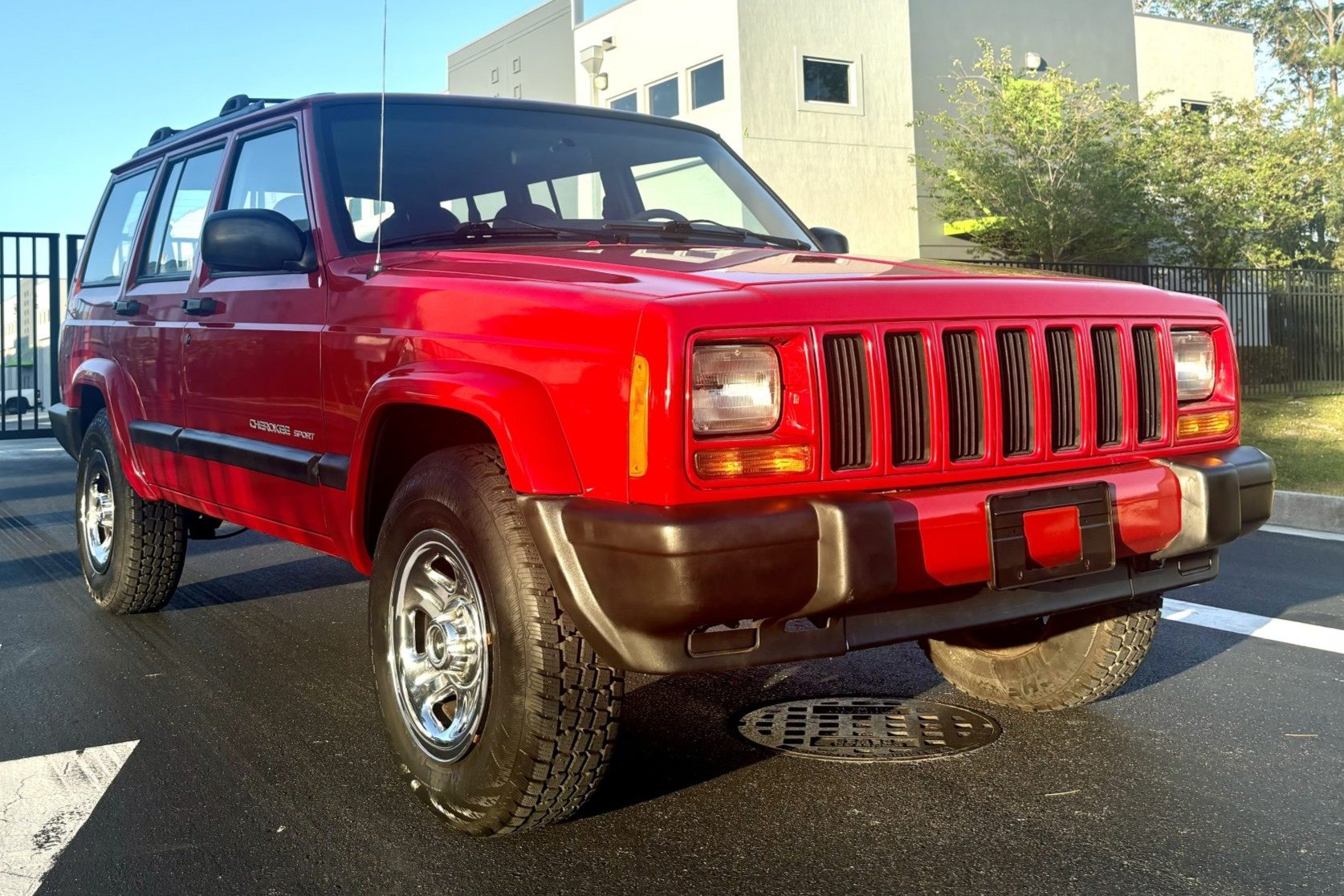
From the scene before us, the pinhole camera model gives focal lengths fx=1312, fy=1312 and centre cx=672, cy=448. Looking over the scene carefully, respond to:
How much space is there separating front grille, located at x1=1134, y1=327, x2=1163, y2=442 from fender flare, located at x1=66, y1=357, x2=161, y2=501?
3662mm

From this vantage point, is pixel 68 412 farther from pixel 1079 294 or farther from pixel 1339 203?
pixel 1339 203

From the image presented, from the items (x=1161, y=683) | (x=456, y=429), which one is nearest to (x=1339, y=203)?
(x=1161, y=683)

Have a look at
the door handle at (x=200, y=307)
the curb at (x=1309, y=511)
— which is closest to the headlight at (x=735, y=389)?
the door handle at (x=200, y=307)

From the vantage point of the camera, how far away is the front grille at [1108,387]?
3.19 meters

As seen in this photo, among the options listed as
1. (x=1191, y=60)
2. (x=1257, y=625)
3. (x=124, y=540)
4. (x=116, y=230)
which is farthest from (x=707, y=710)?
(x=1191, y=60)

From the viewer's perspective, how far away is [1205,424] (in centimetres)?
345

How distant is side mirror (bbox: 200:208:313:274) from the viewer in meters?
3.78

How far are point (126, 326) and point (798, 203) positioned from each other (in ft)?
65.2

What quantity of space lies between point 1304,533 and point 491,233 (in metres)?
5.93

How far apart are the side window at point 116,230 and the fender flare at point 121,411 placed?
45 cm

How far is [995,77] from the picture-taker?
24328mm

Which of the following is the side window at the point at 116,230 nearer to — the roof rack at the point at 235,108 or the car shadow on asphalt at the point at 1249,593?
the roof rack at the point at 235,108

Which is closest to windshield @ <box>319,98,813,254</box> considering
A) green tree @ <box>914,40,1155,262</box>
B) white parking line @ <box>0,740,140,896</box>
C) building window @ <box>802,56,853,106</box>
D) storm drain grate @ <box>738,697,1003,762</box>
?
storm drain grate @ <box>738,697,1003,762</box>

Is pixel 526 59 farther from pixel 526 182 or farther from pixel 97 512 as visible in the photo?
pixel 526 182
